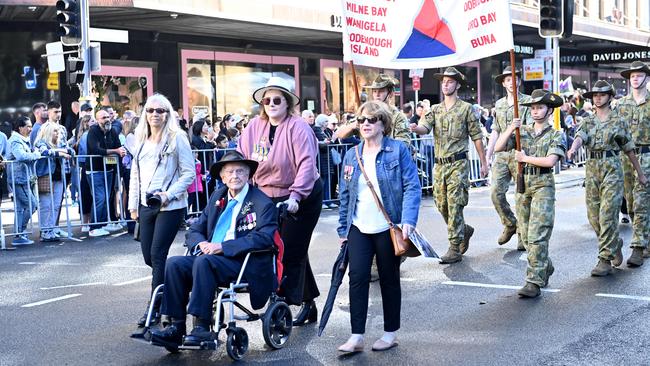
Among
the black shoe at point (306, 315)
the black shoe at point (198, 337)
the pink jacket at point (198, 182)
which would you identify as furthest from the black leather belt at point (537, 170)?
the pink jacket at point (198, 182)

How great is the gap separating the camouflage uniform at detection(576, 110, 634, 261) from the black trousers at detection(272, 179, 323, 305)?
11.7 feet

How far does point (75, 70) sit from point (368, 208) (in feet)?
37.9

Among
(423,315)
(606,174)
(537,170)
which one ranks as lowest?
(423,315)

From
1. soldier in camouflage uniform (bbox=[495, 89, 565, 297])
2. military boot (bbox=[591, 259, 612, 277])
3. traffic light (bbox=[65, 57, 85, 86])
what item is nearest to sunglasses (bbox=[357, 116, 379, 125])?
soldier in camouflage uniform (bbox=[495, 89, 565, 297])

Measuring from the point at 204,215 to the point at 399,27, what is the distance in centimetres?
344

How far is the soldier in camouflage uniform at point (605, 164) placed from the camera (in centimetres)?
989

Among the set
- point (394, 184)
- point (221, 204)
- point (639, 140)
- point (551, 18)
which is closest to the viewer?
point (394, 184)

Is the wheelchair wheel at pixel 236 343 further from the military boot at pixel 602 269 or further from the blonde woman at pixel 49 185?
the blonde woman at pixel 49 185

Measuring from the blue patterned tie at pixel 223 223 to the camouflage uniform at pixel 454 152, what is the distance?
408cm

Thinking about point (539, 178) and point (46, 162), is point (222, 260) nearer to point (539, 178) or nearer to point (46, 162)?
point (539, 178)

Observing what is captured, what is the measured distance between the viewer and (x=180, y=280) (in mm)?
6672

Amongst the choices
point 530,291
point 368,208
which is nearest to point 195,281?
point 368,208

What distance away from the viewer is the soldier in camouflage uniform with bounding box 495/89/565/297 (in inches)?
344

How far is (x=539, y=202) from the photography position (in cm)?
885
